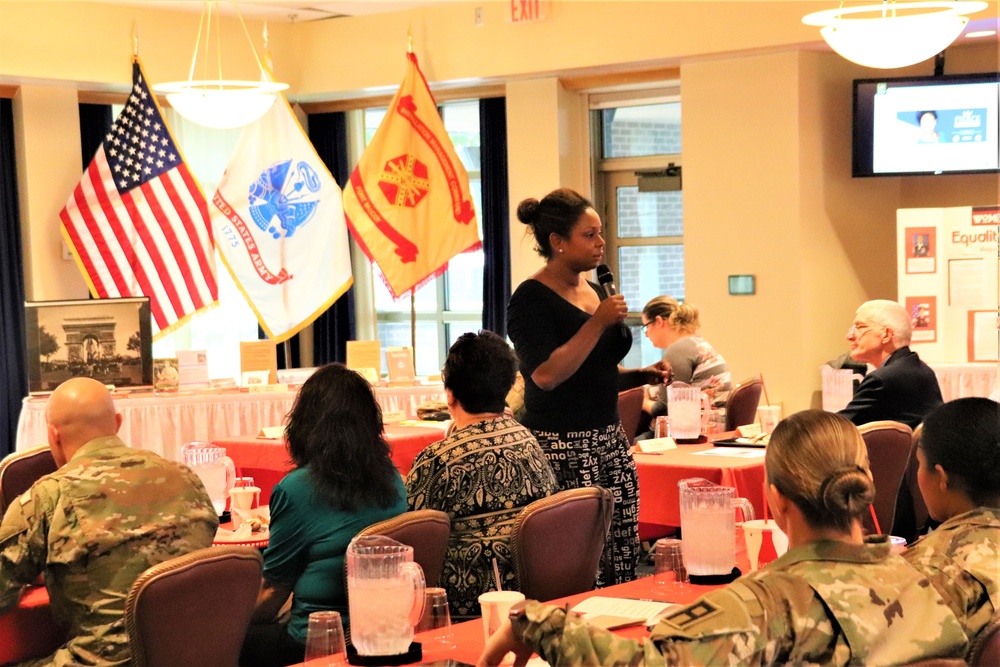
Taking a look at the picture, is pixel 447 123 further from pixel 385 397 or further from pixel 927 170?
pixel 927 170

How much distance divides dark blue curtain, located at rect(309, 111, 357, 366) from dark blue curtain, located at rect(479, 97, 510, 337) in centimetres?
126

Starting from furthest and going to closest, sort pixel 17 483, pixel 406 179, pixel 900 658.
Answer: pixel 406 179, pixel 17 483, pixel 900 658

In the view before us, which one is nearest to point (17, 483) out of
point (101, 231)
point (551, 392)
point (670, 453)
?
point (551, 392)

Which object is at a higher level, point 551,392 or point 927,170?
point 927,170

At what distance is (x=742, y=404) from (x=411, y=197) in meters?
3.13

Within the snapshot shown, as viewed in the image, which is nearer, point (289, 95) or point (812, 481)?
point (812, 481)

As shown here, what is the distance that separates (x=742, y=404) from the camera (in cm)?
581

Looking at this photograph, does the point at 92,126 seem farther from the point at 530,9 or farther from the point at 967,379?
the point at 967,379

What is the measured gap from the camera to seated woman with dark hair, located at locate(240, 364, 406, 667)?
9.52 feet

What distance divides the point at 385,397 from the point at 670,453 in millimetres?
2633

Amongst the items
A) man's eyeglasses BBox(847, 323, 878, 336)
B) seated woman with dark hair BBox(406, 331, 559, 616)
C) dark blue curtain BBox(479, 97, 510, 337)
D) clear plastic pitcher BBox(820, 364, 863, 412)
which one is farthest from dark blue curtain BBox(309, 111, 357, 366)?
seated woman with dark hair BBox(406, 331, 559, 616)

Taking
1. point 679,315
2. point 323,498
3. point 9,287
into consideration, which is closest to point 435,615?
point 323,498

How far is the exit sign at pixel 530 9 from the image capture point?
26.0 feet

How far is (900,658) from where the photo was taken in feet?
5.85
